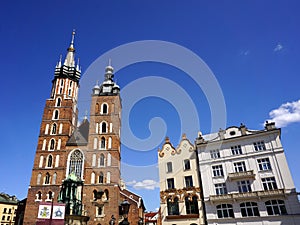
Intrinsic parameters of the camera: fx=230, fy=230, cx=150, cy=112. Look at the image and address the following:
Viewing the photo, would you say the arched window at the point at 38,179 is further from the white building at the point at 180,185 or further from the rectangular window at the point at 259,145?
the rectangular window at the point at 259,145

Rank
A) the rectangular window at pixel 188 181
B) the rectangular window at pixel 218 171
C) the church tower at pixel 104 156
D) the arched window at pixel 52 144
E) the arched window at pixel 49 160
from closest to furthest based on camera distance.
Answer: the rectangular window at pixel 218 171 < the rectangular window at pixel 188 181 < the church tower at pixel 104 156 < the arched window at pixel 49 160 < the arched window at pixel 52 144

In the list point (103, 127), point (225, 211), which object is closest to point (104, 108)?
point (103, 127)

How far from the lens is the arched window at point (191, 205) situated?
29.3 metres

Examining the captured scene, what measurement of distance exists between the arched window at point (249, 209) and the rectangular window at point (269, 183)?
7.88 feet

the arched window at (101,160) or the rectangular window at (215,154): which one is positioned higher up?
the arched window at (101,160)

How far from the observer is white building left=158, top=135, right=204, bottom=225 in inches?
1153

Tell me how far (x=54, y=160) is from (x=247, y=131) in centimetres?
3020

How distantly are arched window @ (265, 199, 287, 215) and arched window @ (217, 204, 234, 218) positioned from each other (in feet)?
13.4

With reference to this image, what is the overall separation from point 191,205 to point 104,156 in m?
16.5

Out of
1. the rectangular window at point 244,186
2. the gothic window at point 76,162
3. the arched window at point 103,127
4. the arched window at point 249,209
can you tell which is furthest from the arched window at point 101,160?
the arched window at point 249,209

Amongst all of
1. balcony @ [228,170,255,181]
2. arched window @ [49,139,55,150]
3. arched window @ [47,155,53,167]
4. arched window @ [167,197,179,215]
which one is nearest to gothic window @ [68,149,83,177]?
arched window @ [47,155,53,167]

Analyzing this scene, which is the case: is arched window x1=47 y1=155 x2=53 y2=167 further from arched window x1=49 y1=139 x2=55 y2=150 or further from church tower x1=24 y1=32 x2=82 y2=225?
arched window x1=49 y1=139 x2=55 y2=150

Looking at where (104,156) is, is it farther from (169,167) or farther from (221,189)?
(221,189)

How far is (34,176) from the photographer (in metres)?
36.7
